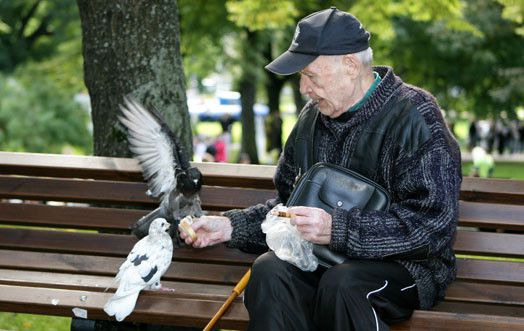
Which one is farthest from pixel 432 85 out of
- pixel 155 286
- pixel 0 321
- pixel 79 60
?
pixel 155 286

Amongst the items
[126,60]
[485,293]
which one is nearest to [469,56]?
[126,60]

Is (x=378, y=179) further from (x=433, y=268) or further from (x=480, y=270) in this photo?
(x=480, y=270)

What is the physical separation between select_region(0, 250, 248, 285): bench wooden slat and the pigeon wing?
43 cm

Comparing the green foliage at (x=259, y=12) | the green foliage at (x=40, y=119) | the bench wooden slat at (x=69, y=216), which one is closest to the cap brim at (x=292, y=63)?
the bench wooden slat at (x=69, y=216)

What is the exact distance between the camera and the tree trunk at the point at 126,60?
5113mm

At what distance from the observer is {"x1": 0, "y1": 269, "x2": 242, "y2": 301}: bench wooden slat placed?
395 cm

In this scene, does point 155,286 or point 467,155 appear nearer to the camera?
point 155,286

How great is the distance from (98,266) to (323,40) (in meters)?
1.75

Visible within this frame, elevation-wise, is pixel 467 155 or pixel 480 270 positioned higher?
pixel 480 270

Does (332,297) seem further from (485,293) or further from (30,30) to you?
(30,30)

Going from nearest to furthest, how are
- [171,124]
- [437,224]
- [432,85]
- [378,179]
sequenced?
[437,224], [378,179], [171,124], [432,85]

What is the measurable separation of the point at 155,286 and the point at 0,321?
117 inches

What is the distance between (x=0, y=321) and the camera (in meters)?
6.50

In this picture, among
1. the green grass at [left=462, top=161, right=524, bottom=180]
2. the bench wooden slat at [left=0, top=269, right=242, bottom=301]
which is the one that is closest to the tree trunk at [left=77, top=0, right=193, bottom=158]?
the bench wooden slat at [left=0, top=269, right=242, bottom=301]
